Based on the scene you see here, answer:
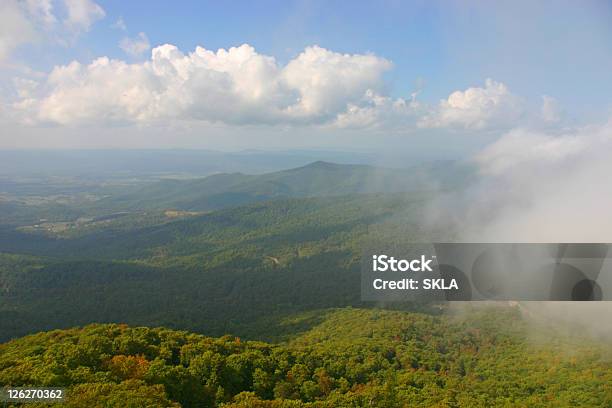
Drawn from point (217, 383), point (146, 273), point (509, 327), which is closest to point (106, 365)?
point (217, 383)

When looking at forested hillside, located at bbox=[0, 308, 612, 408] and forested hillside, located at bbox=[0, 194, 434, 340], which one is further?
forested hillside, located at bbox=[0, 194, 434, 340]

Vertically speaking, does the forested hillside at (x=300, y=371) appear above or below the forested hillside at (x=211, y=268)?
above

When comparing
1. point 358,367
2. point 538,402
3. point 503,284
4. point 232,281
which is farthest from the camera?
point 232,281

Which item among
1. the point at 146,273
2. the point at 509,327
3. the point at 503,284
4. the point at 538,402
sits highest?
the point at 503,284

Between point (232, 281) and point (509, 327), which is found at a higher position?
→ point (509, 327)

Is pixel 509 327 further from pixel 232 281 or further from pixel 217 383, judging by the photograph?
pixel 232 281

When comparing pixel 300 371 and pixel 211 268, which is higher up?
pixel 300 371

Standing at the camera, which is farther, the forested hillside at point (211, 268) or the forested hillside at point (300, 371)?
the forested hillside at point (211, 268)

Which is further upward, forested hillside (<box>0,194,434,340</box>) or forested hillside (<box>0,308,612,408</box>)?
forested hillside (<box>0,308,612,408</box>)
